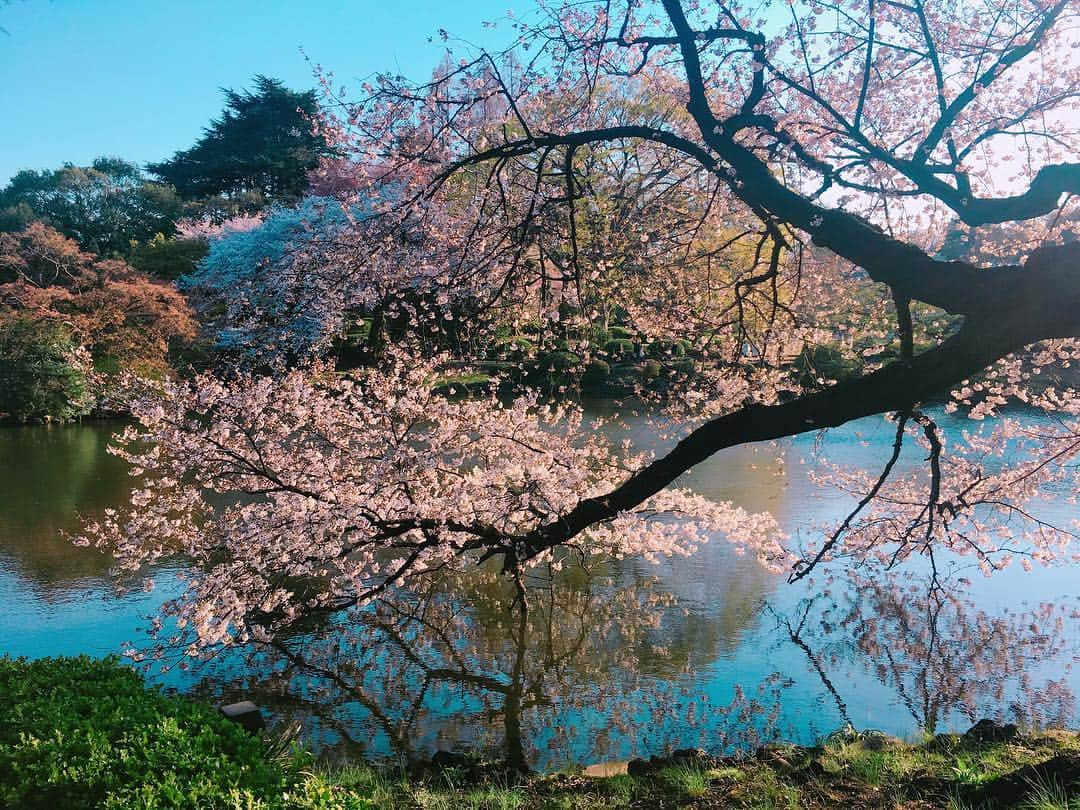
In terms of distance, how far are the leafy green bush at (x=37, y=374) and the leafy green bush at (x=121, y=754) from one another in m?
16.2

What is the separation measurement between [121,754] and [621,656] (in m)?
3.82

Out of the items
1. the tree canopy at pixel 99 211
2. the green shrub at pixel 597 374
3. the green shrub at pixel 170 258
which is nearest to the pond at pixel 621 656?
the green shrub at pixel 597 374

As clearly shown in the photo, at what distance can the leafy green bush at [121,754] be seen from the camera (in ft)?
8.72

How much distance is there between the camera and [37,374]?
1764cm

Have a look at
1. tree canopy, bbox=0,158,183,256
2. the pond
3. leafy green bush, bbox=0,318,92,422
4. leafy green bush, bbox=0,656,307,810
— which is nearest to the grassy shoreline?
leafy green bush, bbox=0,656,307,810

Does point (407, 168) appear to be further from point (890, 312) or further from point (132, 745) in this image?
point (890, 312)

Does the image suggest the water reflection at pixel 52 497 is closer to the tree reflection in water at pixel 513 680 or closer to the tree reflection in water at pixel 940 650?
the tree reflection in water at pixel 513 680

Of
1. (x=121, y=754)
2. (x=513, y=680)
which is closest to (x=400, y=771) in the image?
(x=513, y=680)

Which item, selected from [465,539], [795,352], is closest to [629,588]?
[465,539]

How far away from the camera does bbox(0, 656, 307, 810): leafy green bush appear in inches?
105

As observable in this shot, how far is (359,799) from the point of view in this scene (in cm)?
282

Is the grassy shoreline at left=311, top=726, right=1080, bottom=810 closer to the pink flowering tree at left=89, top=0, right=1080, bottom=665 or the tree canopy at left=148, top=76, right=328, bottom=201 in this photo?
the pink flowering tree at left=89, top=0, right=1080, bottom=665

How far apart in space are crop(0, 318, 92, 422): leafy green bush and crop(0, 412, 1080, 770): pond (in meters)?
10.8

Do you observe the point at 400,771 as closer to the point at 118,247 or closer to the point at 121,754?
the point at 121,754
